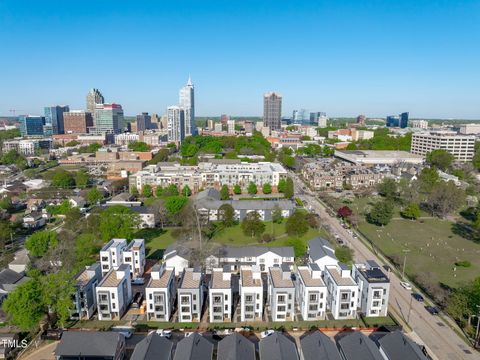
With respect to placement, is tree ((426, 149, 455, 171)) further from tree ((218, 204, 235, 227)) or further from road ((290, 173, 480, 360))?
tree ((218, 204, 235, 227))

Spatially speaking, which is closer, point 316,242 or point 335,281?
point 335,281

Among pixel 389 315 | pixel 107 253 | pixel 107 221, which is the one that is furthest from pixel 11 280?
pixel 389 315

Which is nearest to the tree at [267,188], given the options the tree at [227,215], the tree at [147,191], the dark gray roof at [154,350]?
the tree at [227,215]

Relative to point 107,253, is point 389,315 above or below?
below

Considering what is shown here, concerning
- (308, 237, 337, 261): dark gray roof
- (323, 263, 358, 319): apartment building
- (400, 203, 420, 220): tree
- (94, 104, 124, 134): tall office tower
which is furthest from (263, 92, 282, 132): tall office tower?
(323, 263, 358, 319): apartment building

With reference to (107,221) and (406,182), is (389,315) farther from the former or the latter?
(406,182)

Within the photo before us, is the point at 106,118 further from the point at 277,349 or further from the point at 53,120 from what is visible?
the point at 277,349

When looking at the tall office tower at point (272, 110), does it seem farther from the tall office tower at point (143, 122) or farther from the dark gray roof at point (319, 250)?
the dark gray roof at point (319, 250)
